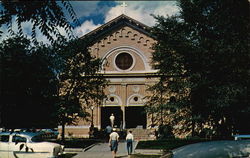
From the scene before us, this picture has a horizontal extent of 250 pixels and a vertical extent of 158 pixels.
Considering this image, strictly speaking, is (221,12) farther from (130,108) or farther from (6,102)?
(130,108)

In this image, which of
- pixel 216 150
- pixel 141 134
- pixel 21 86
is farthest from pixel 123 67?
pixel 216 150

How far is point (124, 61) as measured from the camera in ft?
114

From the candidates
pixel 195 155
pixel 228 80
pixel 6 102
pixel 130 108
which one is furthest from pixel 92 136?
pixel 195 155

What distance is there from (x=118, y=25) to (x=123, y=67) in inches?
190

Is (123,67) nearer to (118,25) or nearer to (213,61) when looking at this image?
(118,25)

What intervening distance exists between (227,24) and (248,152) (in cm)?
1368

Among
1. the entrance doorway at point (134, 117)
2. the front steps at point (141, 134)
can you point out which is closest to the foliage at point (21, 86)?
the front steps at point (141, 134)

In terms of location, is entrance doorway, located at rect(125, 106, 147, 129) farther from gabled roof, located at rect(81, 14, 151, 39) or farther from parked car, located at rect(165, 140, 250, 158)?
parked car, located at rect(165, 140, 250, 158)

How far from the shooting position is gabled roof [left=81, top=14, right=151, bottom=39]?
Answer: 34812mm

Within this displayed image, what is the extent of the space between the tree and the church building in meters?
14.2

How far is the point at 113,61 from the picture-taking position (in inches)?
1367

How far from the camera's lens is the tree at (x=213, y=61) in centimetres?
1739

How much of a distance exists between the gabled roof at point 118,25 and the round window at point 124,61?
324cm

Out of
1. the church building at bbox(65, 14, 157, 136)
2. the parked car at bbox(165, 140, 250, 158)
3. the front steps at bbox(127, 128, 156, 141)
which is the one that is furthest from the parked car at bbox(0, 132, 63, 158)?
the church building at bbox(65, 14, 157, 136)
